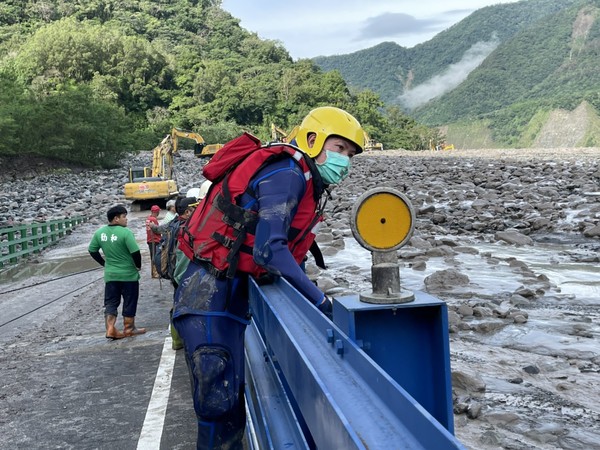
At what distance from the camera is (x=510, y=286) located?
28.4 feet

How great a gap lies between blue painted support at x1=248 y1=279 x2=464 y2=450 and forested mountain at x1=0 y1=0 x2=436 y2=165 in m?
38.8

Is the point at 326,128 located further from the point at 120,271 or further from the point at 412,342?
the point at 120,271

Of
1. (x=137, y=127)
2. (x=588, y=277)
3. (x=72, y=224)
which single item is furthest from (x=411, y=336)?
(x=137, y=127)

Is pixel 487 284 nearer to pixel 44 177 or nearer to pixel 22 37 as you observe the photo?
pixel 44 177

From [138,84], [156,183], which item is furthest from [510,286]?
[138,84]

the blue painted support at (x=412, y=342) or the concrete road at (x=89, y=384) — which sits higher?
the blue painted support at (x=412, y=342)

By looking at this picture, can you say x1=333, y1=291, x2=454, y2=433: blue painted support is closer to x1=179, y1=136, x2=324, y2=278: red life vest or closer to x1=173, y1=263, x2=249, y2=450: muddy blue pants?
x1=179, y1=136, x2=324, y2=278: red life vest

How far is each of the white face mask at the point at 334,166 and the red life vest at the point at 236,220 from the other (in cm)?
9

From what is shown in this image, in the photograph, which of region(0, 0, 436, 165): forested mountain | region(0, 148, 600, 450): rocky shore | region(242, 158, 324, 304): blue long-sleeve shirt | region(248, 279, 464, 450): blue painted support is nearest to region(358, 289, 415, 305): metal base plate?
region(248, 279, 464, 450): blue painted support

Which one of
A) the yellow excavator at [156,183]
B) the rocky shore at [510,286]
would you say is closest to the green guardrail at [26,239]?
the rocky shore at [510,286]

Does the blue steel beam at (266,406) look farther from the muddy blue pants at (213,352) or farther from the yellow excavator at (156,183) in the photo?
the yellow excavator at (156,183)

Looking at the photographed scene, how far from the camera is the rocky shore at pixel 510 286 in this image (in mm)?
4355

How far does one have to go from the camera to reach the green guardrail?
15.1 metres

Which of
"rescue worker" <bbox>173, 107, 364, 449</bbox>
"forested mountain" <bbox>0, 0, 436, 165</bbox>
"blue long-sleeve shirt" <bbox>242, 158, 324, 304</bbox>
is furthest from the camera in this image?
"forested mountain" <bbox>0, 0, 436, 165</bbox>
